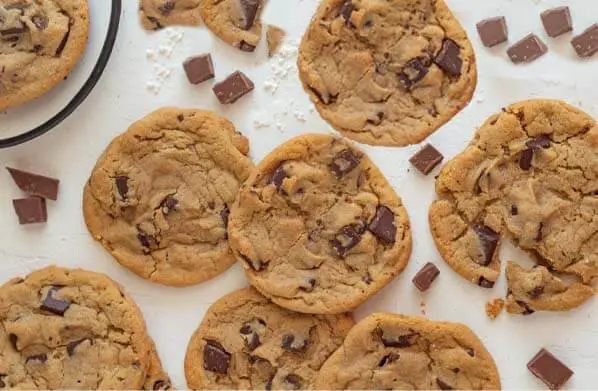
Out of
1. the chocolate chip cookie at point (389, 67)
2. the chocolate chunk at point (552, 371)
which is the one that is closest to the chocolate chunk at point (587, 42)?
the chocolate chip cookie at point (389, 67)

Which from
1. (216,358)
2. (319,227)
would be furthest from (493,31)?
(216,358)

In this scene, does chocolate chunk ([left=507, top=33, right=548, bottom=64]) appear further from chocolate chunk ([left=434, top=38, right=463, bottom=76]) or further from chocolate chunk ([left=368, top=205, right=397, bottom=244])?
chocolate chunk ([left=368, top=205, right=397, bottom=244])

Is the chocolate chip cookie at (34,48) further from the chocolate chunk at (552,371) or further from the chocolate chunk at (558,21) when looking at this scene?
the chocolate chunk at (552,371)

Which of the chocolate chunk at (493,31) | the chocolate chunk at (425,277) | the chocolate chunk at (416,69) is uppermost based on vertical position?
the chocolate chunk at (493,31)

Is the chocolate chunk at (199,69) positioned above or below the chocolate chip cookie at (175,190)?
above

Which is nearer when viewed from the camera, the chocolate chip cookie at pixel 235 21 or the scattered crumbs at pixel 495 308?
the scattered crumbs at pixel 495 308

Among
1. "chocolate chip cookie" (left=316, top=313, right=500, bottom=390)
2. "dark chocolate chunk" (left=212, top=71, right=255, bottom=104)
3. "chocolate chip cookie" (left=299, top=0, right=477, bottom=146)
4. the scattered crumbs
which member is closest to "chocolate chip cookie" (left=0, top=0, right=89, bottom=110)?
"dark chocolate chunk" (left=212, top=71, right=255, bottom=104)

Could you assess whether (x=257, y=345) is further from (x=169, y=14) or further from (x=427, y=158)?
(x=169, y=14)
